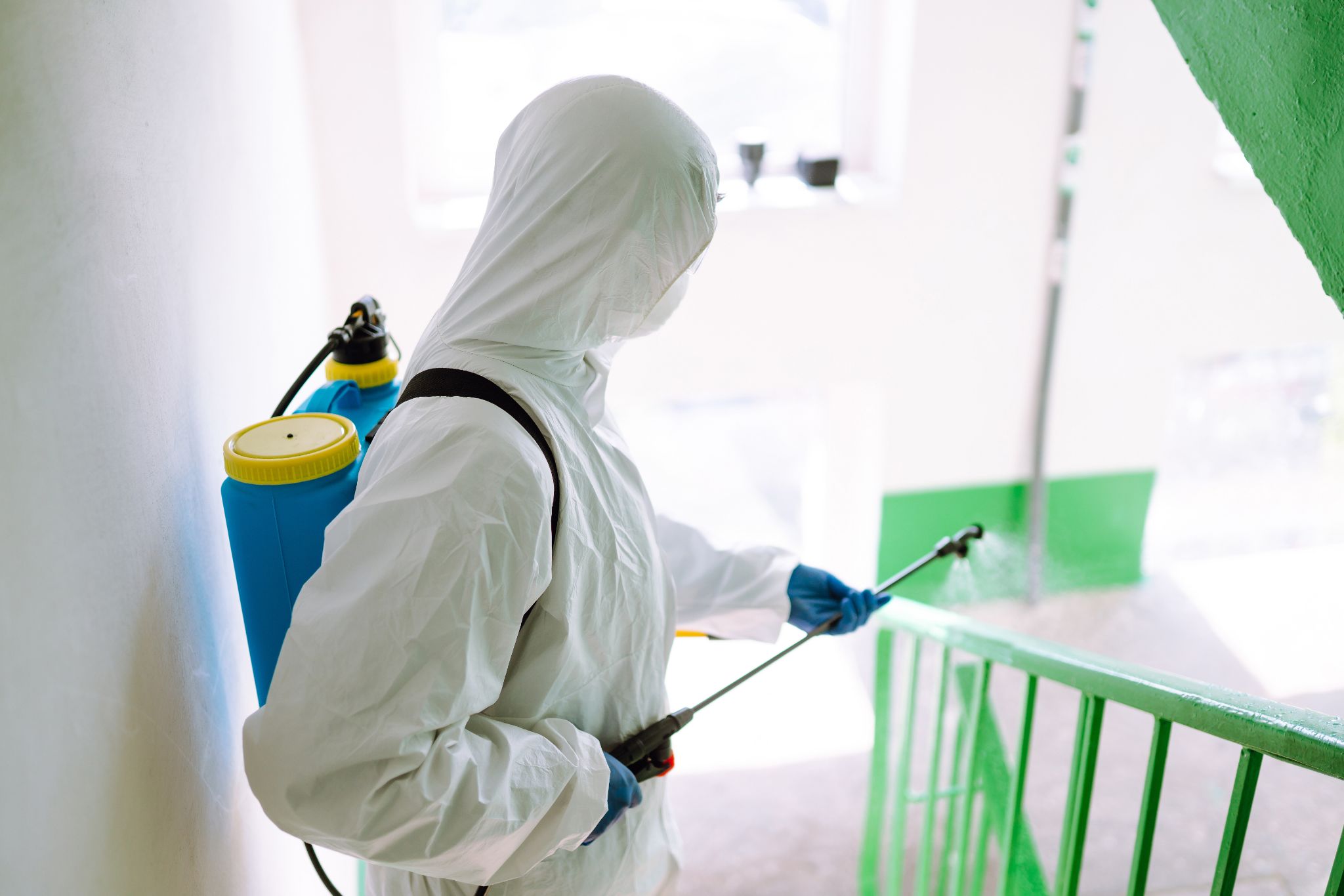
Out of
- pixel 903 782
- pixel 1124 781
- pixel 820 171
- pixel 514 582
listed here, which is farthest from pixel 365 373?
pixel 1124 781

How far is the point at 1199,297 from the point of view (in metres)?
3.31

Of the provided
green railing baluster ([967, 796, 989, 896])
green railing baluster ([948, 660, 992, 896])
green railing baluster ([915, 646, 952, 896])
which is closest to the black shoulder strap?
green railing baluster ([915, 646, 952, 896])

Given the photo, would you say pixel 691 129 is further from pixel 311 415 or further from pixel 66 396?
pixel 66 396

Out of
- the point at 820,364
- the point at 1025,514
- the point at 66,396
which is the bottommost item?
the point at 1025,514

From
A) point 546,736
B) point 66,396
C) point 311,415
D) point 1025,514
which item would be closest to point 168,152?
point 311,415

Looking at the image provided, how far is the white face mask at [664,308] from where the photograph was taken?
1251 mm

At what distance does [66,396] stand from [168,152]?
0.48 metres

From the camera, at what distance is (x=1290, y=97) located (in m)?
1.12

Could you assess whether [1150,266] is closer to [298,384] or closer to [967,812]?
[967,812]

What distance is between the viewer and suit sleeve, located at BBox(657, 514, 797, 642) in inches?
64.5

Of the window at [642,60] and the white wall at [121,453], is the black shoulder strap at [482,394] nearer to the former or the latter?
the white wall at [121,453]

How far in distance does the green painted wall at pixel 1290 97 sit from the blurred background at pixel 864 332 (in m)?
0.95

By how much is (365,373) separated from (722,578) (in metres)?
0.64

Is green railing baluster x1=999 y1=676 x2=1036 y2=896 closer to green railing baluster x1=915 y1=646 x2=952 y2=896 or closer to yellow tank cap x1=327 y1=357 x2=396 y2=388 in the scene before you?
green railing baluster x1=915 y1=646 x2=952 y2=896
